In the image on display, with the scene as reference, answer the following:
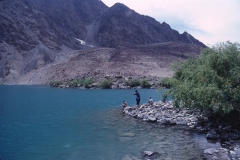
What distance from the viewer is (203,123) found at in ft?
76.5

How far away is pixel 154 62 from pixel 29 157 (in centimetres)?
12672

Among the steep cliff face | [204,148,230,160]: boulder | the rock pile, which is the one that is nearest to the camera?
[204,148,230,160]: boulder

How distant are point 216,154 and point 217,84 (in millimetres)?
6524

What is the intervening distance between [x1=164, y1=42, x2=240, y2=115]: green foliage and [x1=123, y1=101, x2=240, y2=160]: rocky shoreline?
175cm

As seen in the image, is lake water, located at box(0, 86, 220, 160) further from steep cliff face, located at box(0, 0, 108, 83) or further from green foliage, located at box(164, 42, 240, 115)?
steep cliff face, located at box(0, 0, 108, 83)

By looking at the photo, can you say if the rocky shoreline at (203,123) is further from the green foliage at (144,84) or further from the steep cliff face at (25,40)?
the steep cliff face at (25,40)

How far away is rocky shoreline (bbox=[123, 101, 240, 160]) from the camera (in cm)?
1577

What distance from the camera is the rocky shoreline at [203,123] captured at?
15766 mm

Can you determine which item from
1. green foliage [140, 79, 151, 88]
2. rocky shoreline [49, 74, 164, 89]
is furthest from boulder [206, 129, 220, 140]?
green foliage [140, 79, 151, 88]

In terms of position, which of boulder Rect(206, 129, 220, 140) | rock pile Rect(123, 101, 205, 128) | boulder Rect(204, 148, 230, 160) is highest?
rock pile Rect(123, 101, 205, 128)

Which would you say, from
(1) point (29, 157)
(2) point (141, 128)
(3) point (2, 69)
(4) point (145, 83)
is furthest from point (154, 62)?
(1) point (29, 157)

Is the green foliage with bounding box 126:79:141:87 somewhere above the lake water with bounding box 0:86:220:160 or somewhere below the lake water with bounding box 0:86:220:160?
above

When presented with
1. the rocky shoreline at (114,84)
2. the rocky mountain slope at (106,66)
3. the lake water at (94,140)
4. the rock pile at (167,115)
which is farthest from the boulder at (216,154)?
the rocky mountain slope at (106,66)

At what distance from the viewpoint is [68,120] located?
2897 cm
